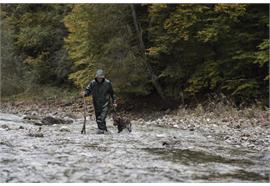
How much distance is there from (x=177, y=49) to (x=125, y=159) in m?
14.2

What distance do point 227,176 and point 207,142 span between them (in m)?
4.57

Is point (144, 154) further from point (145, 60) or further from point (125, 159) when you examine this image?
point (145, 60)

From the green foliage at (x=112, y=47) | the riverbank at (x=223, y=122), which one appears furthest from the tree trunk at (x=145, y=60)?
the riverbank at (x=223, y=122)

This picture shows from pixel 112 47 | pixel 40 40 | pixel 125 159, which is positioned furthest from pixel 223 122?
pixel 40 40

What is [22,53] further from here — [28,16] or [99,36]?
[99,36]

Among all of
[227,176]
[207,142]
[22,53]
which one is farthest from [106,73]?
[22,53]

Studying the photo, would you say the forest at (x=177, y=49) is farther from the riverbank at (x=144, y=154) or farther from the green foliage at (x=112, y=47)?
the riverbank at (x=144, y=154)

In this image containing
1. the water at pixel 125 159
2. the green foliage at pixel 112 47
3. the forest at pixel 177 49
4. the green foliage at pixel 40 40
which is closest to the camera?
the water at pixel 125 159

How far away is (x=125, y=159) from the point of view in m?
9.54

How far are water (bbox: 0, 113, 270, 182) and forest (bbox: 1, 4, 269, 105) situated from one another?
27.0ft

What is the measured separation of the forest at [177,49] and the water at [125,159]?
8215 mm

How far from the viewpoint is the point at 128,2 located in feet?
77.6

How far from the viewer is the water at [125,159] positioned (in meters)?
7.98

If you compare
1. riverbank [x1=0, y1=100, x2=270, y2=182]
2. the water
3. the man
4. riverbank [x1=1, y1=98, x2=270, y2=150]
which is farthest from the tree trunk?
the water
